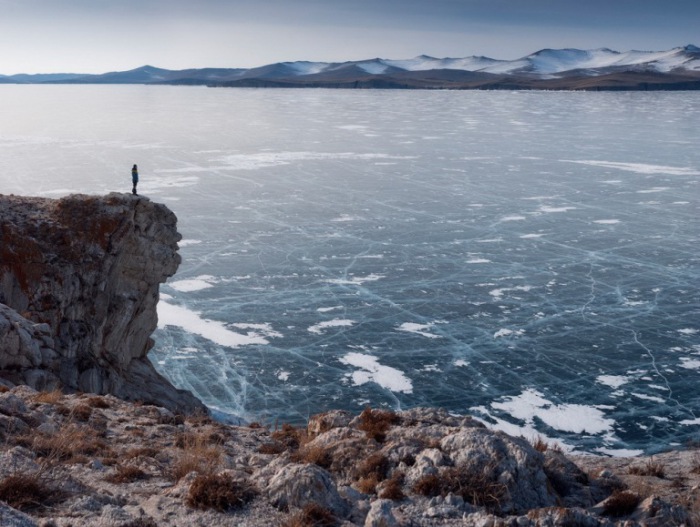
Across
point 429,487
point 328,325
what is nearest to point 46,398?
point 429,487

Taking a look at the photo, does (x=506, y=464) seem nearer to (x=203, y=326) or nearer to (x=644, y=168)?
(x=203, y=326)

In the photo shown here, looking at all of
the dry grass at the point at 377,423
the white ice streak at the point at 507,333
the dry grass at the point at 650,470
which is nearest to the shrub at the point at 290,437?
the dry grass at the point at 377,423

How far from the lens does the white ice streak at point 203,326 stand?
762 inches

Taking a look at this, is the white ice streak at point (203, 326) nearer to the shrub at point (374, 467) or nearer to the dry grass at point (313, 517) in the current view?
the shrub at point (374, 467)

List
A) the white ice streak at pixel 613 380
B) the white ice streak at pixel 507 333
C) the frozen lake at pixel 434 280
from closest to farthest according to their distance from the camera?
the frozen lake at pixel 434 280 < the white ice streak at pixel 613 380 < the white ice streak at pixel 507 333

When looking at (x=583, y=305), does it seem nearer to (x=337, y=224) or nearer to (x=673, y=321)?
(x=673, y=321)

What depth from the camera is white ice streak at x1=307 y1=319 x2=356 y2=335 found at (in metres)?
20.0

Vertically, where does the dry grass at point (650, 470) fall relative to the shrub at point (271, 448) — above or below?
below

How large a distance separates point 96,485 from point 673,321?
681 inches

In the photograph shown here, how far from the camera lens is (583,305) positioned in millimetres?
21359

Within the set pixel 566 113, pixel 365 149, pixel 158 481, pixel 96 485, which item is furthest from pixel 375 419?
pixel 566 113

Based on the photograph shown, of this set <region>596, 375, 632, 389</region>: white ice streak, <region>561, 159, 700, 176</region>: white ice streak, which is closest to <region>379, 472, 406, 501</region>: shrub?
<region>596, 375, 632, 389</region>: white ice streak

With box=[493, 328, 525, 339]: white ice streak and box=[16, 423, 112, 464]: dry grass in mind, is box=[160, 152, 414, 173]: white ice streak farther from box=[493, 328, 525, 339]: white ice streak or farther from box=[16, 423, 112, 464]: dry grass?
box=[16, 423, 112, 464]: dry grass

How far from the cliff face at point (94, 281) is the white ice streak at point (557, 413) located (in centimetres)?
→ 674
